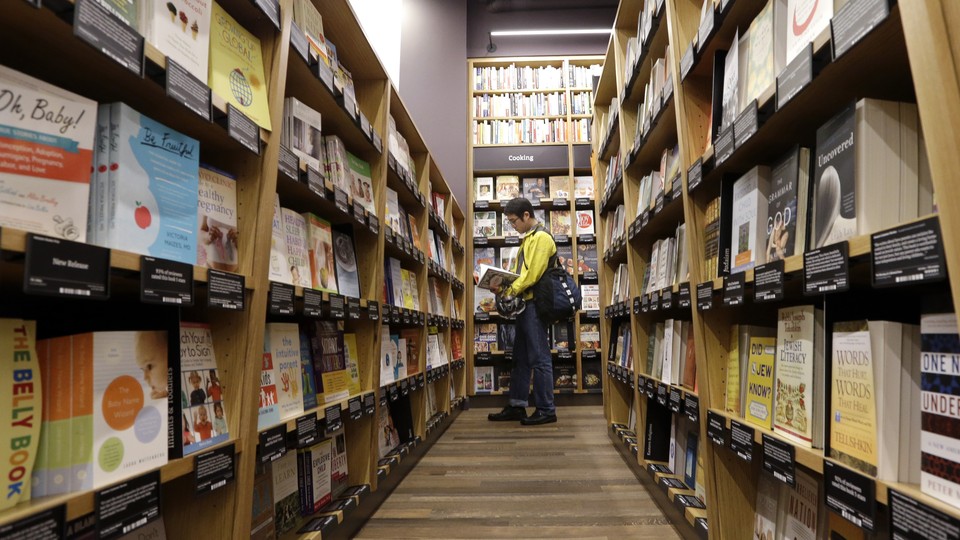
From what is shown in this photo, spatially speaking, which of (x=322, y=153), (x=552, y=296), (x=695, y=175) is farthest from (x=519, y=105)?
(x=695, y=175)

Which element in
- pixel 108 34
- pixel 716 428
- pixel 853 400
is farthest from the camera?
pixel 716 428

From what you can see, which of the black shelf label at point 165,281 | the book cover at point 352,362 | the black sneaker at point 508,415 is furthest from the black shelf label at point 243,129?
the black sneaker at point 508,415

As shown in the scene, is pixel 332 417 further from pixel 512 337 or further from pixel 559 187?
pixel 559 187

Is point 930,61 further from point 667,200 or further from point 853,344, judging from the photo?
point 667,200

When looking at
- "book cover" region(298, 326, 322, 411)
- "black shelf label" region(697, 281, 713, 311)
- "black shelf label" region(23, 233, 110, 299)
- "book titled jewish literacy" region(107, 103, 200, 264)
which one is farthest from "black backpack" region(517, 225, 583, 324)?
"black shelf label" region(23, 233, 110, 299)

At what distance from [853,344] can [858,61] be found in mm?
556

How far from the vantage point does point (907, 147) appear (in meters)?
0.91

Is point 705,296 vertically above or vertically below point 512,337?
above

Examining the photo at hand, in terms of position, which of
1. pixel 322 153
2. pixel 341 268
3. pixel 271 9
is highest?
pixel 271 9

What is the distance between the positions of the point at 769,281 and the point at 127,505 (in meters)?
1.34

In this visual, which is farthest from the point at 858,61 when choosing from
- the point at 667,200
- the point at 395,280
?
the point at 395,280

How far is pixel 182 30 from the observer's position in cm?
110

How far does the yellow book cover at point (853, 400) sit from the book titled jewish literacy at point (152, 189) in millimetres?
1340

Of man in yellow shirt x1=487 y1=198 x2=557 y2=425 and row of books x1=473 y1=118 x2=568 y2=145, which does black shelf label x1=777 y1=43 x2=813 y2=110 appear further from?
row of books x1=473 y1=118 x2=568 y2=145
